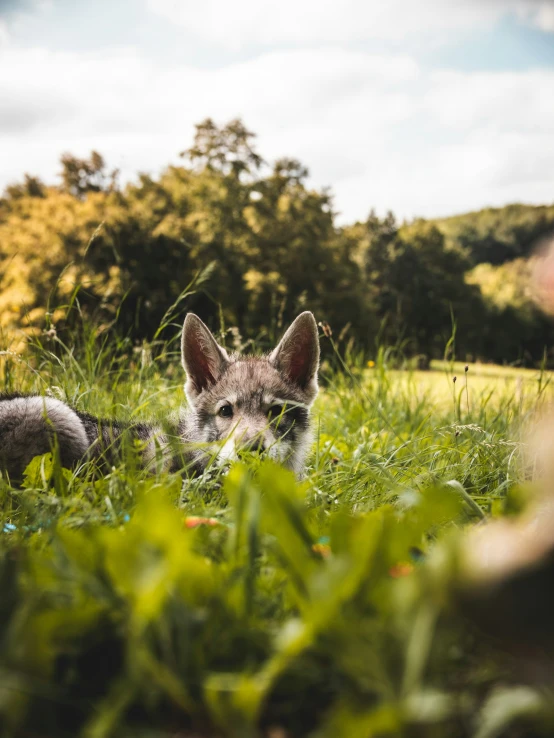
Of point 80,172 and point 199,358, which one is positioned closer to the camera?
point 199,358

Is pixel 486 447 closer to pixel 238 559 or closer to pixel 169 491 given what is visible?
pixel 169 491

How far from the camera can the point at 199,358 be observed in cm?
423

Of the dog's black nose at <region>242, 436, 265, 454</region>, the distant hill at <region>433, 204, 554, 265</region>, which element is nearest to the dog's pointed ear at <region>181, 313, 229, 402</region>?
the dog's black nose at <region>242, 436, 265, 454</region>

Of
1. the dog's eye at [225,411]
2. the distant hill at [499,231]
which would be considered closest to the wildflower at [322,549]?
the dog's eye at [225,411]

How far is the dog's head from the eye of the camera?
12.7 ft

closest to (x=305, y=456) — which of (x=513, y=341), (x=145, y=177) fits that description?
(x=145, y=177)

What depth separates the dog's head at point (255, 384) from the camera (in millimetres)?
3881

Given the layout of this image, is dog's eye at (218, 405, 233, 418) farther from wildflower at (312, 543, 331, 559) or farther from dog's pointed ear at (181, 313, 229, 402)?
wildflower at (312, 543, 331, 559)

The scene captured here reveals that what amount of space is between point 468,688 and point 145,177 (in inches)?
1013

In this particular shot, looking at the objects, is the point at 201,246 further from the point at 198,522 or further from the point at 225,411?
the point at 198,522

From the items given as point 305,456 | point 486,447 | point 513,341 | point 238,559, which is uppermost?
point 238,559

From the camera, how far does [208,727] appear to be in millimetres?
1046

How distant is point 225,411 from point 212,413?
105 millimetres

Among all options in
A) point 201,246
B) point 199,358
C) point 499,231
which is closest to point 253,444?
point 199,358
